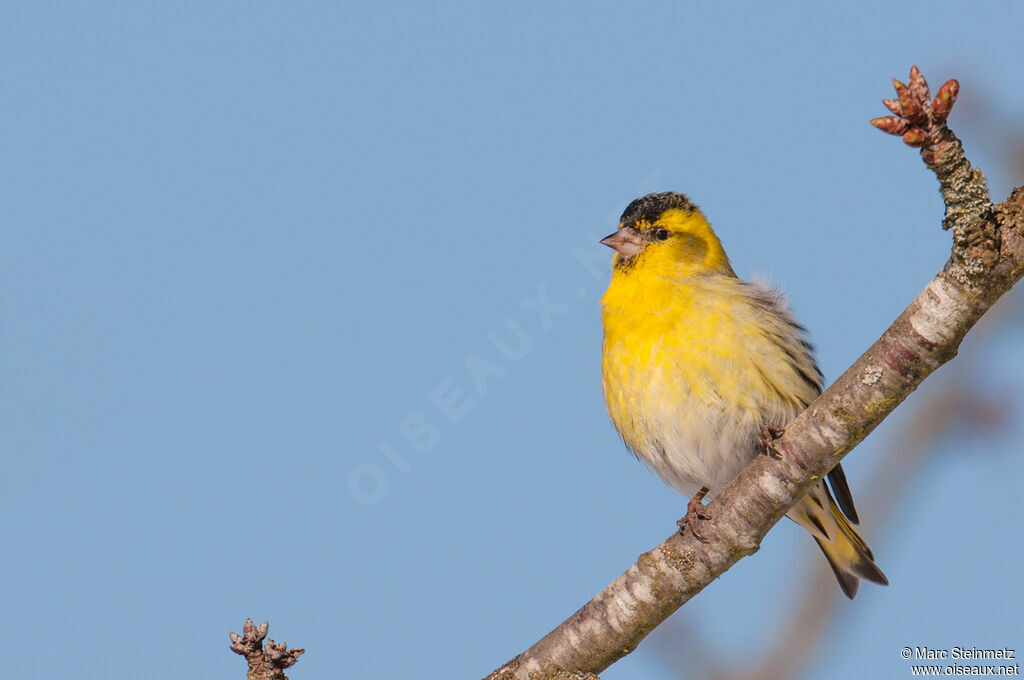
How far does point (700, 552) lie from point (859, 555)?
5.81 ft

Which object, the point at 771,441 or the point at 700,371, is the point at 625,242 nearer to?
the point at 700,371

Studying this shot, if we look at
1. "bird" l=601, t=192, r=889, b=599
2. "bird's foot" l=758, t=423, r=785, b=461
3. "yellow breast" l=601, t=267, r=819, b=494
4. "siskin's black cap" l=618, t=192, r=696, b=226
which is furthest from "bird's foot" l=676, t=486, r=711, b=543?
"siskin's black cap" l=618, t=192, r=696, b=226

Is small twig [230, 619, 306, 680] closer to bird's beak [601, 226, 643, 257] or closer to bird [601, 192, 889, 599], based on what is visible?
bird [601, 192, 889, 599]

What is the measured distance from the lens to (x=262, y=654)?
3699 mm

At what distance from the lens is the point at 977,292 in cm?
341

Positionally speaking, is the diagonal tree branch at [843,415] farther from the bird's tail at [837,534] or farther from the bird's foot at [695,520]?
the bird's tail at [837,534]

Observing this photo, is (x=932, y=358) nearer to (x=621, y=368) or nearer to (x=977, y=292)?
(x=977, y=292)

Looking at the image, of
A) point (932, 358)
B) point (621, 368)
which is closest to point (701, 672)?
point (932, 358)

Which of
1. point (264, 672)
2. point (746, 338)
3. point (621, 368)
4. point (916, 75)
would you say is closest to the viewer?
point (916, 75)

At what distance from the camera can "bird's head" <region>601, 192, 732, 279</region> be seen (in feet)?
20.3

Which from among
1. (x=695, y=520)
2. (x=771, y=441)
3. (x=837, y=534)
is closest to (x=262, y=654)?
(x=695, y=520)

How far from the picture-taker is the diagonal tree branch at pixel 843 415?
127 inches

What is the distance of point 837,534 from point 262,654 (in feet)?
11.0

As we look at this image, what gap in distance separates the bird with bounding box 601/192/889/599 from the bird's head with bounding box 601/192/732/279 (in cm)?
1
